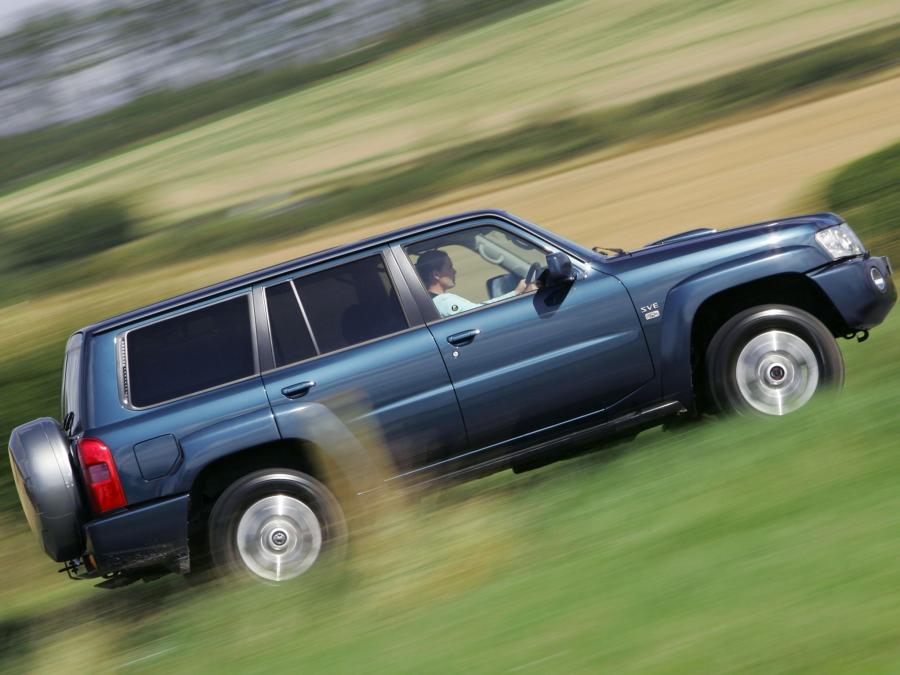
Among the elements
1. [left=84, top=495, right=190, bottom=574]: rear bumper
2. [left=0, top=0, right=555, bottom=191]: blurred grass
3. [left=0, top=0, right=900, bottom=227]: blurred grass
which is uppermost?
[left=0, top=0, right=555, bottom=191]: blurred grass

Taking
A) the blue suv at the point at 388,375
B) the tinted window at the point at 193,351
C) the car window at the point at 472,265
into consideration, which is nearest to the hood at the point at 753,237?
the blue suv at the point at 388,375

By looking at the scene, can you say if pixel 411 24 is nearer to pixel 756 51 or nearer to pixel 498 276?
pixel 756 51

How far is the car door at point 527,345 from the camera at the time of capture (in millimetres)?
6523

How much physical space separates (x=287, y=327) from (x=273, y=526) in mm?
1039

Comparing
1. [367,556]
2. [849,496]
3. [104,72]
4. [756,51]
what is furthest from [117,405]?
[104,72]

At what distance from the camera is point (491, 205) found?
21.8 meters

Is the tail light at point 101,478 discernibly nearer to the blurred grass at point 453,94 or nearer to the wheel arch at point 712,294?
the wheel arch at point 712,294

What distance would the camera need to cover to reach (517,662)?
412 centimetres

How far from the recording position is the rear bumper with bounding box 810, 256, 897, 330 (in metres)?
6.79

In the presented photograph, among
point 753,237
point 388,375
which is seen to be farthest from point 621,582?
point 753,237

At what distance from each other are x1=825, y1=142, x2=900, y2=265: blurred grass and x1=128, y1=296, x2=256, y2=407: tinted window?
6958mm

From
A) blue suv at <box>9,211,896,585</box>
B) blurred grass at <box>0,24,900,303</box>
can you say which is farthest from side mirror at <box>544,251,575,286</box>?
blurred grass at <box>0,24,900,303</box>

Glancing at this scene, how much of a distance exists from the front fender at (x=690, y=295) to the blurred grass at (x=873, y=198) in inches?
198

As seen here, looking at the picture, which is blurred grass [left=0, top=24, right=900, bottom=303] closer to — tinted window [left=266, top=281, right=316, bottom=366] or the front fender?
tinted window [left=266, top=281, right=316, bottom=366]
